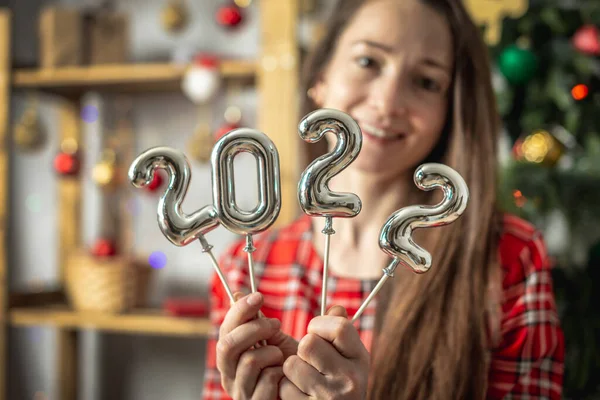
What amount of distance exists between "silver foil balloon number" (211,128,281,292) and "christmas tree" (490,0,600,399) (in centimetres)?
91

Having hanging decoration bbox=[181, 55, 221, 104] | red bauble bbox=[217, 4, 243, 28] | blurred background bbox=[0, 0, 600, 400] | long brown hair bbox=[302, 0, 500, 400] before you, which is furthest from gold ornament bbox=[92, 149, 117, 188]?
long brown hair bbox=[302, 0, 500, 400]

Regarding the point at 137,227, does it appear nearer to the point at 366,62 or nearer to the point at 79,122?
the point at 79,122

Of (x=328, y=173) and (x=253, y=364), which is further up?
(x=328, y=173)

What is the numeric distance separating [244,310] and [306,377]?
8 cm

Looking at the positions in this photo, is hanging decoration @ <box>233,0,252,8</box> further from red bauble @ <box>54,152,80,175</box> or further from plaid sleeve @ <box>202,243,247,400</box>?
plaid sleeve @ <box>202,243,247,400</box>

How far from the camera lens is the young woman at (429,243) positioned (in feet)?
2.76

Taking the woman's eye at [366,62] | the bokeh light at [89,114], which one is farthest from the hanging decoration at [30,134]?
the woman's eye at [366,62]

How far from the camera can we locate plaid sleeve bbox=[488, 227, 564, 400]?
0.90m

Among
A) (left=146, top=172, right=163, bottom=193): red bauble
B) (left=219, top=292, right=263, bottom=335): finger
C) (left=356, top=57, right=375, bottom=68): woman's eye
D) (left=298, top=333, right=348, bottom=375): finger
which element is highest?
(left=356, top=57, right=375, bottom=68): woman's eye

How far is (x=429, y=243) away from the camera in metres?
0.91

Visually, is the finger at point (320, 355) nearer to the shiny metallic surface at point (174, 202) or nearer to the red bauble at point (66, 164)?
the shiny metallic surface at point (174, 202)

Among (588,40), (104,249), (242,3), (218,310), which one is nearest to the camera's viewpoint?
(218,310)

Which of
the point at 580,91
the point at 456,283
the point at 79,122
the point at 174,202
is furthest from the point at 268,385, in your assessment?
the point at 79,122

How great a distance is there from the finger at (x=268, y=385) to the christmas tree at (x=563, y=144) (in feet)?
3.00
